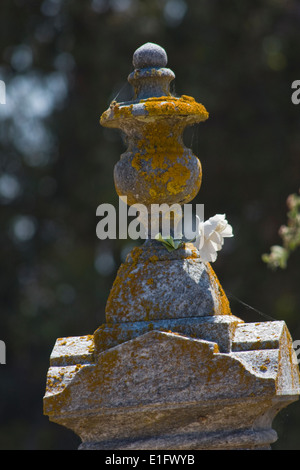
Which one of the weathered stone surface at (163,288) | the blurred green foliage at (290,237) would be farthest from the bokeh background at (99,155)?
the weathered stone surface at (163,288)

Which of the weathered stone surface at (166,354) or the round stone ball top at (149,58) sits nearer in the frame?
the weathered stone surface at (166,354)

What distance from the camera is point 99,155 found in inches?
434

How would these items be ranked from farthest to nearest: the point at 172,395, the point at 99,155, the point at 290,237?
1. the point at 99,155
2. the point at 290,237
3. the point at 172,395

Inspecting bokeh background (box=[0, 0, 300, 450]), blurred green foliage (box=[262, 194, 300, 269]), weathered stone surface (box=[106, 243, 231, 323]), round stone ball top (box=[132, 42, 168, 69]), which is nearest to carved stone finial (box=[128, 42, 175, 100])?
round stone ball top (box=[132, 42, 168, 69])

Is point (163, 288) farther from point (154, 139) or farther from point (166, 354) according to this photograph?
point (154, 139)

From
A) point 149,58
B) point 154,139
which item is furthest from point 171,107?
point 149,58

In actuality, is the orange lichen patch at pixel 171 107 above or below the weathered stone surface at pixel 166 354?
above

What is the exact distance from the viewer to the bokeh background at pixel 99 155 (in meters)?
10.5

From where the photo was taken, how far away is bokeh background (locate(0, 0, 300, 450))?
10.5 meters

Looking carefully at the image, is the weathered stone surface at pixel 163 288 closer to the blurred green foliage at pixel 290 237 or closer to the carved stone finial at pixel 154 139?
the carved stone finial at pixel 154 139

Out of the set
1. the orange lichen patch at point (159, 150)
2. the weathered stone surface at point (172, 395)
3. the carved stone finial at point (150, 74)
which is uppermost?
the carved stone finial at point (150, 74)

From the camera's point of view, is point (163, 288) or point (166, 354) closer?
point (166, 354)
